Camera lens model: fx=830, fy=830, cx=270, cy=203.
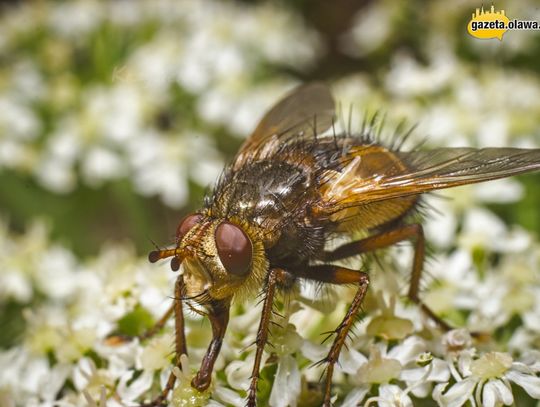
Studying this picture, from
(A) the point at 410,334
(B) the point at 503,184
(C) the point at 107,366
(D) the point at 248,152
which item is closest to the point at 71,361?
(C) the point at 107,366

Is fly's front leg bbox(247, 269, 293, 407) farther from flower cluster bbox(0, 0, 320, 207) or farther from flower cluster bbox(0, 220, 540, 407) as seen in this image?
flower cluster bbox(0, 0, 320, 207)

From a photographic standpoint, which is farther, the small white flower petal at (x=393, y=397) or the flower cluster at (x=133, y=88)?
the flower cluster at (x=133, y=88)

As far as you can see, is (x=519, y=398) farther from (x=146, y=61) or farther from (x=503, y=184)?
(x=146, y=61)

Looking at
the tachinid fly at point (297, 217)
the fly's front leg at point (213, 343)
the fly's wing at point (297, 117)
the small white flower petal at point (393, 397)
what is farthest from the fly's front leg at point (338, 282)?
the fly's wing at point (297, 117)

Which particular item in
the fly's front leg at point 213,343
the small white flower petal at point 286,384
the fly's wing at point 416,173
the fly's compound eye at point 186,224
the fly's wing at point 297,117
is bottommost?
the small white flower petal at point 286,384

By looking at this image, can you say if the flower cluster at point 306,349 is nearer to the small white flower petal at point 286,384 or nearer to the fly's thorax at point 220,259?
the small white flower petal at point 286,384

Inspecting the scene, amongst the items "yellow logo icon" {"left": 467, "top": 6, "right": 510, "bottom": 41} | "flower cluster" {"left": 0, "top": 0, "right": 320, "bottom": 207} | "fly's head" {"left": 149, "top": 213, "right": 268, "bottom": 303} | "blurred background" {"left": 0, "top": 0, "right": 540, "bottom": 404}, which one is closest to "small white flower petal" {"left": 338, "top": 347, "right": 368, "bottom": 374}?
"fly's head" {"left": 149, "top": 213, "right": 268, "bottom": 303}
